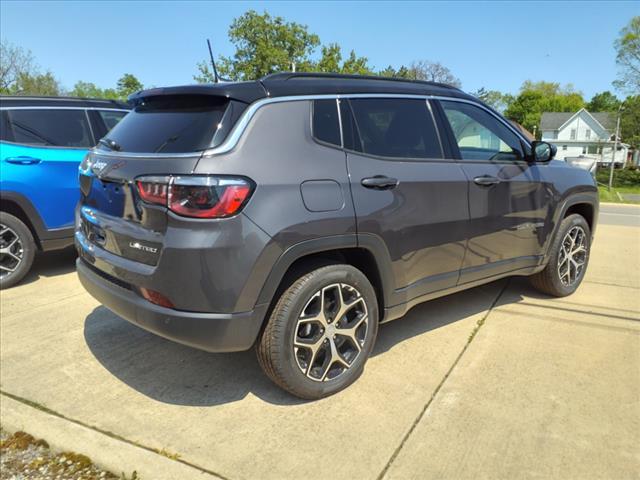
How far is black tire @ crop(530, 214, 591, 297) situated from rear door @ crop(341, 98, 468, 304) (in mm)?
1357

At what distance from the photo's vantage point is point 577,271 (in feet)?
15.3

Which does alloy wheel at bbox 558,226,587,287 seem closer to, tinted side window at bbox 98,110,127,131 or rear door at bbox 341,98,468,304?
rear door at bbox 341,98,468,304

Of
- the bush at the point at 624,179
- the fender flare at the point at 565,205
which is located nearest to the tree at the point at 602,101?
the bush at the point at 624,179

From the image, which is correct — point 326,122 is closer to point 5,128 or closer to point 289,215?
point 289,215

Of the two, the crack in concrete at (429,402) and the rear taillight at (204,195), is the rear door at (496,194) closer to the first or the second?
the crack in concrete at (429,402)

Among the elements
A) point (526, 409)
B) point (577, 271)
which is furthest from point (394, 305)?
point (577, 271)

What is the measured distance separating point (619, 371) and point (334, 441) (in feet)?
6.53

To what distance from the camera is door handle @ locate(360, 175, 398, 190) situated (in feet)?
9.35

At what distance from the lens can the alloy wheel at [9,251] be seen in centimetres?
481

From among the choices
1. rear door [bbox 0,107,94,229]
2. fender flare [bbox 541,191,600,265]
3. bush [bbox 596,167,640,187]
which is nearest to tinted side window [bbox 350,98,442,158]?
fender flare [bbox 541,191,600,265]

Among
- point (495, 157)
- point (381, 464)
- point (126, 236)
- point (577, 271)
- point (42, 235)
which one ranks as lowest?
point (381, 464)

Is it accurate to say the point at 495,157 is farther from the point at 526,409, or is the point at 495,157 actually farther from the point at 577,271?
the point at 526,409

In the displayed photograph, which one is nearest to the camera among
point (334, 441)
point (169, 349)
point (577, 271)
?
point (334, 441)

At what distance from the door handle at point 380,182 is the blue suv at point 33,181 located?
363 centimetres
